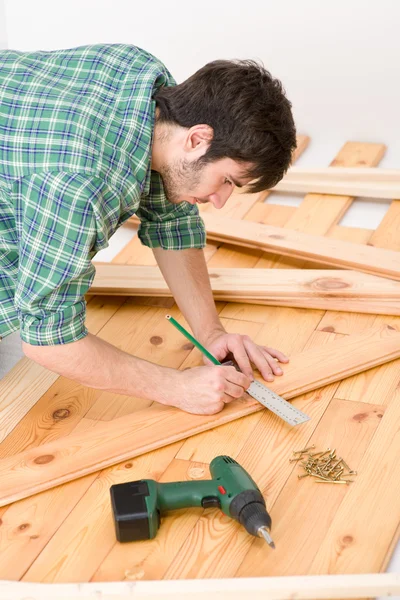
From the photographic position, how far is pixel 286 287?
11.9 ft

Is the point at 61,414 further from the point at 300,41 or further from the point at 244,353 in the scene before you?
the point at 300,41

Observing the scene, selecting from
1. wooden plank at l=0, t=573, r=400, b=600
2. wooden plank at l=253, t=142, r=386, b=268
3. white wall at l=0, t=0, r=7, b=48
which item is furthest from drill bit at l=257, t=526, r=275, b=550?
white wall at l=0, t=0, r=7, b=48

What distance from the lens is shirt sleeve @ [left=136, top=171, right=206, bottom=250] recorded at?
3082 mm

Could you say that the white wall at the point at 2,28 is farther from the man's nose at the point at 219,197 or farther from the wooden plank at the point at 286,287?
the man's nose at the point at 219,197

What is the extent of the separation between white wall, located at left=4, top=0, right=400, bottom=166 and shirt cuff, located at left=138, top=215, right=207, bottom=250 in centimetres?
196

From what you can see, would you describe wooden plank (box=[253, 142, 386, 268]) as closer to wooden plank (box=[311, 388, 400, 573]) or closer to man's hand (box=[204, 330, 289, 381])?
man's hand (box=[204, 330, 289, 381])

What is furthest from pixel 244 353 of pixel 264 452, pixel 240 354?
pixel 264 452

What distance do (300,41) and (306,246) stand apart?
6.61 feet

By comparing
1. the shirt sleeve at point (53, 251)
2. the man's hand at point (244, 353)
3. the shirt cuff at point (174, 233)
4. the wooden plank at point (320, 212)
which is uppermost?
the shirt sleeve at point (53, 251)

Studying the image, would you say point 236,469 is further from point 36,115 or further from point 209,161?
point 36,115

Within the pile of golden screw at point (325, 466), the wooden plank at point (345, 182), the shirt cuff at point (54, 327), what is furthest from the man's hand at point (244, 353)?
the wooden plank at point (345, 182)

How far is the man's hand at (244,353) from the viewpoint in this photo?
306cm

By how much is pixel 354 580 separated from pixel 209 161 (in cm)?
120

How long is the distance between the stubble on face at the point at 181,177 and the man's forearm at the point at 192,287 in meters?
0.43
